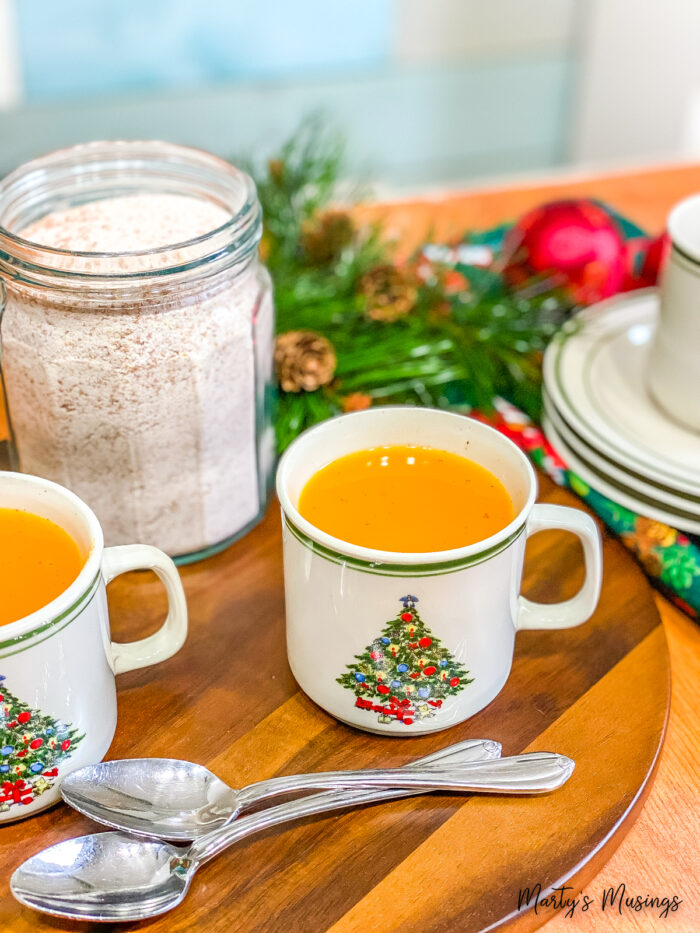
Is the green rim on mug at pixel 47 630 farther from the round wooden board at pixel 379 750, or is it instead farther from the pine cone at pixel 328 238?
the pine cone at pixel 328 238

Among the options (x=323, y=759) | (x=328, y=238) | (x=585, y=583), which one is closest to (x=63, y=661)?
(x=323, y=759)

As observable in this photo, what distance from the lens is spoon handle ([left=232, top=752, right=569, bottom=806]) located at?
55 cm

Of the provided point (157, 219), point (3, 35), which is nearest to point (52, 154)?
point (157, 219)

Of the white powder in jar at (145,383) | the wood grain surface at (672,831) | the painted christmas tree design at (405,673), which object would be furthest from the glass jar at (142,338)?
the wood grain surface at (672,831)

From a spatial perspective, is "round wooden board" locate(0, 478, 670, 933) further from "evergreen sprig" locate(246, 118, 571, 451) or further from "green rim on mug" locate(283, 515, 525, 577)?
"evergreen sprig" locate(246, 118, 571, 451)

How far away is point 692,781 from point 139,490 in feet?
1.30

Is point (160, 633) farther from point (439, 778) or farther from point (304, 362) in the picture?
point (304, 362)

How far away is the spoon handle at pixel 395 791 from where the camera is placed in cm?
53

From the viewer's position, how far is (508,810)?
558 mm

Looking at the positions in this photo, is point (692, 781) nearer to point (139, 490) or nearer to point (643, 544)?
point (643, 544)

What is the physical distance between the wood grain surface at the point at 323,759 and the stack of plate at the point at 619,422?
0.05 metres

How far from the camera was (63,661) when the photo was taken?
513 millimetres

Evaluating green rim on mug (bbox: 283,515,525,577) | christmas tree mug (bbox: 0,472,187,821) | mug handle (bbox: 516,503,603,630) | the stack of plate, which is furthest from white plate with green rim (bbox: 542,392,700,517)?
christmas tree mug (bbox: 0,472,187,821)

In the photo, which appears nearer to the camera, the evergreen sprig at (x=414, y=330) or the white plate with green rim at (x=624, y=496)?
the white plate with green rim at (x=624, y=496)
